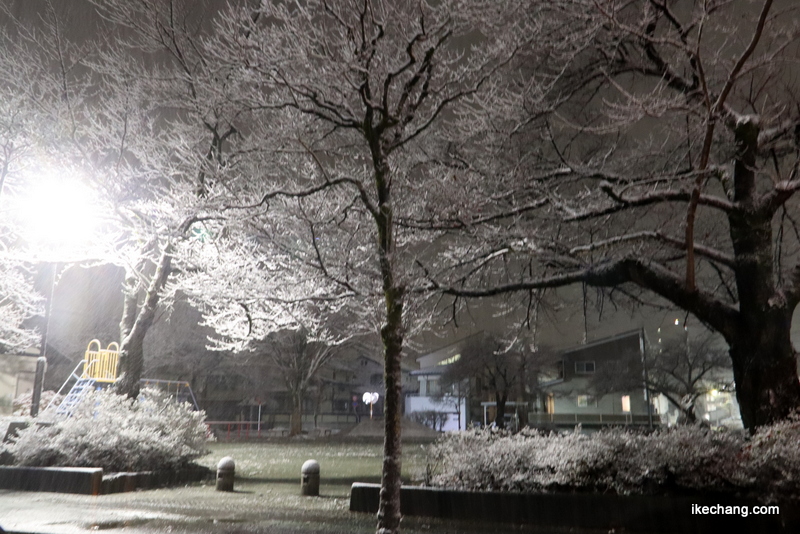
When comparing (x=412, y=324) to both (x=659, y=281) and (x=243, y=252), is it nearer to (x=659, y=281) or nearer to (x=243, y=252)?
(x=243, y=252)

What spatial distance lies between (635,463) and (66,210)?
13731mm

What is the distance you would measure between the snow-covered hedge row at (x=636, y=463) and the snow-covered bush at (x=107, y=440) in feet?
22.2

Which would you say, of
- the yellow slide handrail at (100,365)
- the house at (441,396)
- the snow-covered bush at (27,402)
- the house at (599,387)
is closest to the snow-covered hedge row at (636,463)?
the yellow slide handrail at (100,365)

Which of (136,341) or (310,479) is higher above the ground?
(136,341)

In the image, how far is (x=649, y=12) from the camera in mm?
11703

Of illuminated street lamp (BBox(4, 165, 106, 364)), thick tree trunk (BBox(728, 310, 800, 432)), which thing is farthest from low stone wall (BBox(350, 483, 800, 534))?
illuminated street lamp (BBox(4, 165, 106, 364))

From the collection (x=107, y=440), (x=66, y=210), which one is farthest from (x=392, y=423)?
(x=66, y=210)

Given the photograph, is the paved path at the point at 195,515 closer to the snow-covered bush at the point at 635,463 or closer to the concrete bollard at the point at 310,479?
the concrete bollard at the point at 310,479

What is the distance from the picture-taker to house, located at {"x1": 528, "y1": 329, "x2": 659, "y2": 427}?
38812mm

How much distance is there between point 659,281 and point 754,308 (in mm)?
1705

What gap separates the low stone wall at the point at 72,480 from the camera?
12.1 meters

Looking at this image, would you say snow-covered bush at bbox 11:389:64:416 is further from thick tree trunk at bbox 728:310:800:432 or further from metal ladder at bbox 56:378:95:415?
thick tree trunk at bbox 728:310:800:432

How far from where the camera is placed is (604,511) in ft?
30.2

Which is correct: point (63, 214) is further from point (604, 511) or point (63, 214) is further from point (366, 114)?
point (604, 511)
